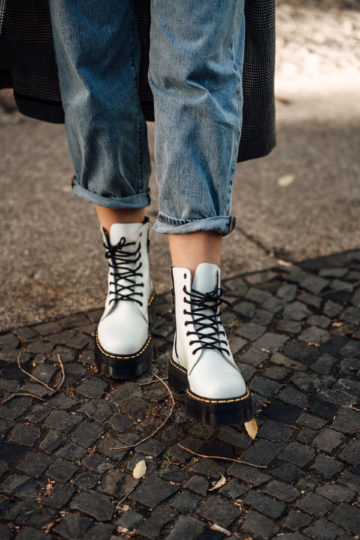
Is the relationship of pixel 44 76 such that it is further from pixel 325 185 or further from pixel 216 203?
pixel 325 185

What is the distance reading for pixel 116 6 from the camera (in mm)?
1536

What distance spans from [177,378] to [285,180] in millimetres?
1526

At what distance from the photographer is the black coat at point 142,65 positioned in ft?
5.71

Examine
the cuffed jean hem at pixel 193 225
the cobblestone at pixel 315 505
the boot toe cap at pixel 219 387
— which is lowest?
the cobblestone at pixel 315 505

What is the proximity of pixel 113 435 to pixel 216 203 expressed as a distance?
24.2 inches

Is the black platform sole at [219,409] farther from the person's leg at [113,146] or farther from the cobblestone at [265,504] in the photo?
the person's leg at [113,146]

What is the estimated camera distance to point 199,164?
4.86 feet

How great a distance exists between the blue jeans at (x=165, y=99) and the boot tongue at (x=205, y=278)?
0.32 feet

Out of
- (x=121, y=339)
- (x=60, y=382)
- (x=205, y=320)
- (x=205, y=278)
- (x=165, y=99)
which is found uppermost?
(x=165, y=99)

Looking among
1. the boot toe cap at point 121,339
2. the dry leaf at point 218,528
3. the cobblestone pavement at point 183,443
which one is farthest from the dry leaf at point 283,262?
the dry leaf at point 218,528

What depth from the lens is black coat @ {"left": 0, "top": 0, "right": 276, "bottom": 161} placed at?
68.5 inches

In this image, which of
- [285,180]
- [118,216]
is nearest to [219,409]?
[118,216]

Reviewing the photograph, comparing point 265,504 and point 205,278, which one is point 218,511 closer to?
point 265,504

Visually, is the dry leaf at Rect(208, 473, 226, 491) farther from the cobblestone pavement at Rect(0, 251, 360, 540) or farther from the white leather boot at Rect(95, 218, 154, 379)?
the white leather boot at Rect(95, 218, 154, 379)
